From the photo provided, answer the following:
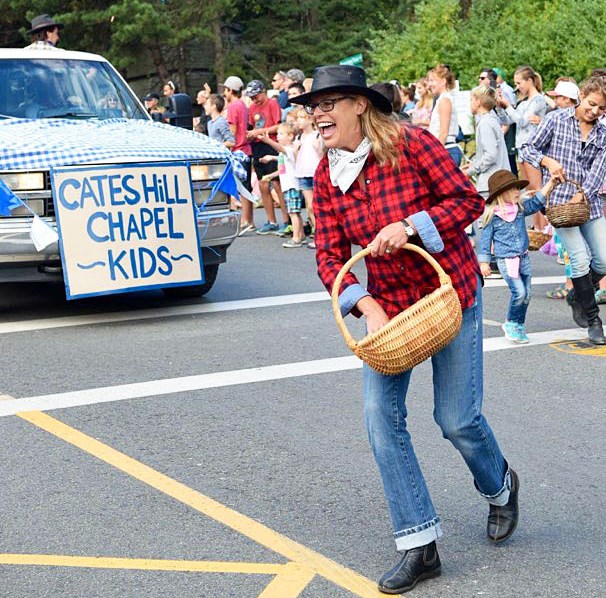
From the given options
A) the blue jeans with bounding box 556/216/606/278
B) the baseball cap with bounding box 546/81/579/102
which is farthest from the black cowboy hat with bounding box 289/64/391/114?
the baseball cap with bounding box 546/81/579/102

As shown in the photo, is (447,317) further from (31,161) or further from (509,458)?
(31,161)

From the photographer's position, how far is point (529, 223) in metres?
15.9

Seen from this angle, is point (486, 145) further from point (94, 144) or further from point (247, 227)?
point (247, 227)

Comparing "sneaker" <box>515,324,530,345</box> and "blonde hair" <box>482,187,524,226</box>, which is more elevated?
"blonde hair" <box>482,187,524,226</box>

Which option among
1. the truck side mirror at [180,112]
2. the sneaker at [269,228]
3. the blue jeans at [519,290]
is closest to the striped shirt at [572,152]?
the blue jeans at [519,290]

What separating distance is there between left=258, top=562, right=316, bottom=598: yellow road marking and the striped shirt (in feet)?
15.7

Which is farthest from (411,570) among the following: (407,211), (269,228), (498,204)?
(269,228)

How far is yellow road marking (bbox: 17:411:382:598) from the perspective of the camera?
442cm

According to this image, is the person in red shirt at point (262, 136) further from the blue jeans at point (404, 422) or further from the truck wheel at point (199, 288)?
the blue jeans at point (404, 422)

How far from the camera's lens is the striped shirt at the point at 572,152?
8570mm

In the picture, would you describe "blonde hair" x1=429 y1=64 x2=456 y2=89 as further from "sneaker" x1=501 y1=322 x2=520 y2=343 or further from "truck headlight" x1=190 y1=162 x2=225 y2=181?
"sneaker" x1=501 y1=322 x2=520 y2=343

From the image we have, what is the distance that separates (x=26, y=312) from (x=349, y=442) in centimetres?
486

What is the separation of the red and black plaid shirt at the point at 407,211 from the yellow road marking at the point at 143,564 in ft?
3.44

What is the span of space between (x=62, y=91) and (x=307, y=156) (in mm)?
4156
